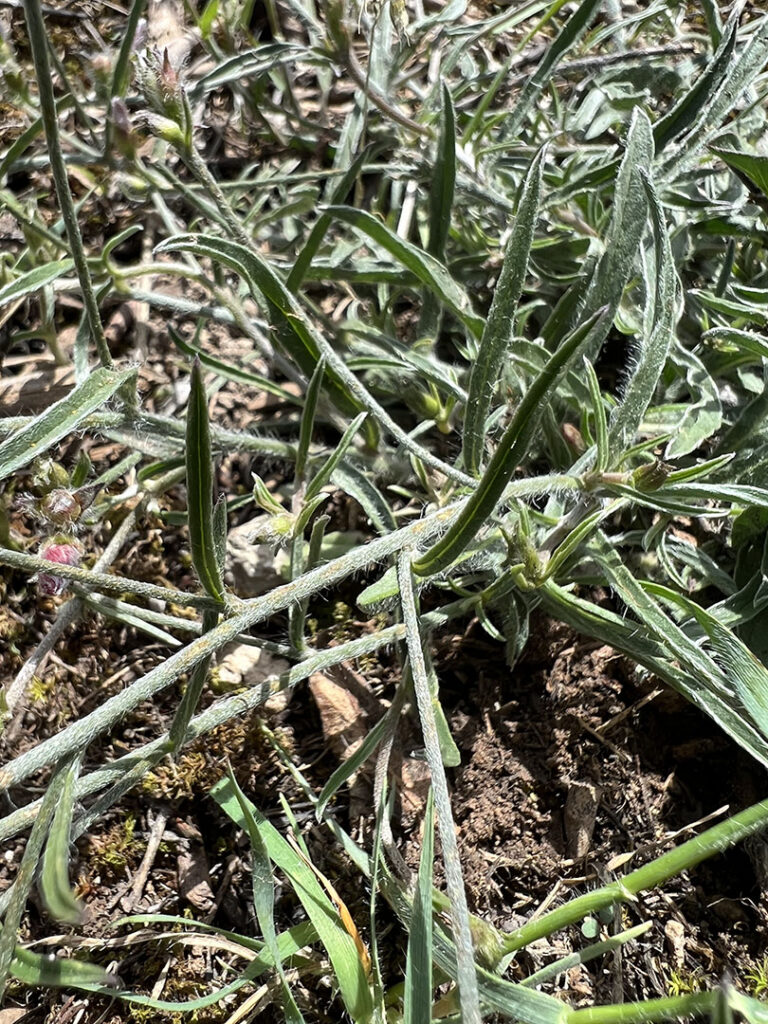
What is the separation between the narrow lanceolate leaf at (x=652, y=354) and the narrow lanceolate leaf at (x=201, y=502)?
0.75 m

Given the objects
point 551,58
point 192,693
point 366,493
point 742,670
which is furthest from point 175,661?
point 551,58

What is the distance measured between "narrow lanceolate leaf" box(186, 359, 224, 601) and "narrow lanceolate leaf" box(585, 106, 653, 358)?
0.87 metres

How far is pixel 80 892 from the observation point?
73.3 inches

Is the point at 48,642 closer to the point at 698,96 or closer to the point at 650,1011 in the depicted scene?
the point at 650,1011

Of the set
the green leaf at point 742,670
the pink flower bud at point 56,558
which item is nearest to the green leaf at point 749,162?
the green leaf at point 742,670

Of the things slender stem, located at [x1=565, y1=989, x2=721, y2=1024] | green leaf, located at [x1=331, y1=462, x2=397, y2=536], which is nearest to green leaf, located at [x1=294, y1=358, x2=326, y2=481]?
green leaf, located at [x1=331, y1=462, x2=397, y2=536]

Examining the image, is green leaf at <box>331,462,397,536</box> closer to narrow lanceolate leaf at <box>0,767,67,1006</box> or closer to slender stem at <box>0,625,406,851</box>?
slender stem at <box>0,625,406,851</box>

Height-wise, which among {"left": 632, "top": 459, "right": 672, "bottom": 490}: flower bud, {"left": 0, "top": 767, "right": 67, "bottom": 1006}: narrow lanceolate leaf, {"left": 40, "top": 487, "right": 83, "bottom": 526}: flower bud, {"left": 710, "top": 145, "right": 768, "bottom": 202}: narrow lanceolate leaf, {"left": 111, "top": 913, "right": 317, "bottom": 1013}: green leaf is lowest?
{"left": 111, "top": 913, "right": 317, "bottom": 1013}: green leaf

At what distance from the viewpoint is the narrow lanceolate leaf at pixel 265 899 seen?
1.48 metres

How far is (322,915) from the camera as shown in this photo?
1.56 meters

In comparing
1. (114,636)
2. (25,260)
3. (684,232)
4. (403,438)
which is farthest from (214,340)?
(684,232)

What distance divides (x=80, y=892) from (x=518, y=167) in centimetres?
201

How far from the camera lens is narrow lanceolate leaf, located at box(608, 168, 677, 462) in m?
1.56

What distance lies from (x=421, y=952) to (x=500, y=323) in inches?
43.1
